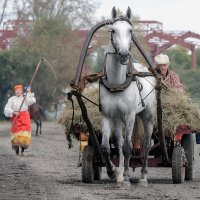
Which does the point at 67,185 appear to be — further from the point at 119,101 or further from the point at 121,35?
the point at 121,35

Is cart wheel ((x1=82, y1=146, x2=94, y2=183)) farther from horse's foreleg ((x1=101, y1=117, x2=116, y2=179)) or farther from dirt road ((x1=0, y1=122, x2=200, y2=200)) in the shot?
horse's foreleg ((x1=101, y1=117, x2=116, y2=179))

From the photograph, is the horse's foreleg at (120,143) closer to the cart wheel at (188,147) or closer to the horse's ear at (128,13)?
the horse's ear at (128,13)

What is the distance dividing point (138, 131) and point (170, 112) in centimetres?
57

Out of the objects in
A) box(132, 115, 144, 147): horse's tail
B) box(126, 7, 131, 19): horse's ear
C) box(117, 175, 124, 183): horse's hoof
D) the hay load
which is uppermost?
box(126, 7, 131, 19): horse's ear

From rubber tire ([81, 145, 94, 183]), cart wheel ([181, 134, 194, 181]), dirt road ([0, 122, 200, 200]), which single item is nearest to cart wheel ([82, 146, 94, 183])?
rubber tire ([81, 145, 94, 183])

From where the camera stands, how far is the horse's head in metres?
13.9

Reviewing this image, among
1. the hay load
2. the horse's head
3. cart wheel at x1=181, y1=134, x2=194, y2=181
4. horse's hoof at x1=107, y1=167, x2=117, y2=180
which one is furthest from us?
cart wheel at x1=181, y1=134, x2=194, y2=181

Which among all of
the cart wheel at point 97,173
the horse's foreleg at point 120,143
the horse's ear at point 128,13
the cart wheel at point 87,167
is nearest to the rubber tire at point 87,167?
the cart wheel at point 87,167

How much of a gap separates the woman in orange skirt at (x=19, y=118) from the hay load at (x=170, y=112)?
8600 millimetres

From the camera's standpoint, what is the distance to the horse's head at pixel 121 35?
1387cm

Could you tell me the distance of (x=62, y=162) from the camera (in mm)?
21062

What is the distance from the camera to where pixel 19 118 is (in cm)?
2514

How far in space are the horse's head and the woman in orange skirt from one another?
10.3m

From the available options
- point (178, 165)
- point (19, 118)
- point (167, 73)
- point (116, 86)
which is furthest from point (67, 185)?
point (19, 118)
